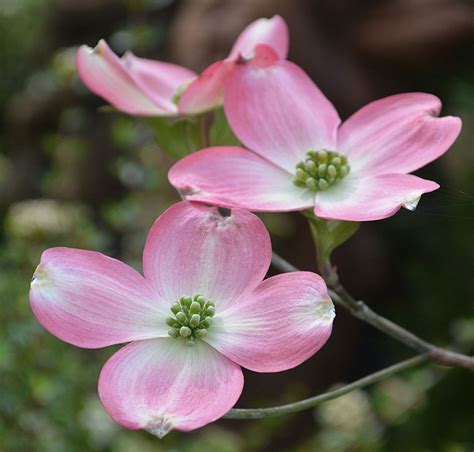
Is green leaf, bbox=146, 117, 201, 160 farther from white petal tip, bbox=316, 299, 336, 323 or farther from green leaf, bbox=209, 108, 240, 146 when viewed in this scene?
white petal tip, bbox=316, 299, 336, 323

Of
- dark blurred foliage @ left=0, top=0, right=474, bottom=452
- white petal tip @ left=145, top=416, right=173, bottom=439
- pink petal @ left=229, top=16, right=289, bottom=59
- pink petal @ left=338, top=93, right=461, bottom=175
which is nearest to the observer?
white petal tip @ left=145, top=416, right=173, bottom=439

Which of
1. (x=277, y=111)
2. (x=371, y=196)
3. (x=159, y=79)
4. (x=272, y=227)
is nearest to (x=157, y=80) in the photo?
(x=159, y=79)

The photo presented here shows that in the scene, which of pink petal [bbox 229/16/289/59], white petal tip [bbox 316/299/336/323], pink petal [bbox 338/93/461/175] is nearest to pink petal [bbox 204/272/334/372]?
white petal tip [bbox 316/299/336/323]

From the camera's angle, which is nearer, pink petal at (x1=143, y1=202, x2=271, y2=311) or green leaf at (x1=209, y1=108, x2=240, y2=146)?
pink petal at (x1=143, y1=202, x2=271, y2=311)

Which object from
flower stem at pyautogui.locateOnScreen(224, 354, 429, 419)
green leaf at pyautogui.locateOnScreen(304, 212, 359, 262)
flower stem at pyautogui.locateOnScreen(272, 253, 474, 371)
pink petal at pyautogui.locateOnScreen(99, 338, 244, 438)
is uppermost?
green leaf at pyautogui.locateOnScreen(304, 212, 359, 262)

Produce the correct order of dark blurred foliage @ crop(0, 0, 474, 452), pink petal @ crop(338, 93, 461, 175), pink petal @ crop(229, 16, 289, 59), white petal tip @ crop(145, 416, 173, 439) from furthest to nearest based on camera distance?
dark blurred foliage @ crop(0, 0, 474, 452)
pink petal @ crop(229, 16, 289, 59)
pink petal @ crop(338, 93, 461, 175)
white petal tip @ crop(145, 416, 173, 439)

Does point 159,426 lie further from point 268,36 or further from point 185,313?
point 268,36

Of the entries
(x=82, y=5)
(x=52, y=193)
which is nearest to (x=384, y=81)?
(x=52, y=193)

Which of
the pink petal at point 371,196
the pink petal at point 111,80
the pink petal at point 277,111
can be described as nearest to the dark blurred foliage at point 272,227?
the pink petal at point 371,196
